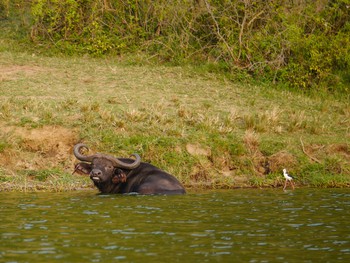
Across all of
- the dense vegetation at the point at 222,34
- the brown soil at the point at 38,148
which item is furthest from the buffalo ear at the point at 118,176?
the dense vegetation at the point at 222,34

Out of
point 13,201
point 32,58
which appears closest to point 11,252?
point 13,201

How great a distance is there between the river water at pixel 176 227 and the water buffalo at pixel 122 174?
0.35 m

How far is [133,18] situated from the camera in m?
24.8

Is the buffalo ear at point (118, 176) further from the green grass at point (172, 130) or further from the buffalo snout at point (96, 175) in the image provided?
the green grass at point (172, 130)

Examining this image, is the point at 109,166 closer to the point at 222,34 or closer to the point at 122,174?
the point at 122,174

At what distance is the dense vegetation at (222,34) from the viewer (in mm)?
22578

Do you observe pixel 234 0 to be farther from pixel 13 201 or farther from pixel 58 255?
pixel 58 255

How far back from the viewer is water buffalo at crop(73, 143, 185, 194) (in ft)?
44.4

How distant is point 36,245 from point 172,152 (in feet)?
23.2

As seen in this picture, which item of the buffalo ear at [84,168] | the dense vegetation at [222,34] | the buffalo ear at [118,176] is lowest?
the buffalo ear at [118,176]

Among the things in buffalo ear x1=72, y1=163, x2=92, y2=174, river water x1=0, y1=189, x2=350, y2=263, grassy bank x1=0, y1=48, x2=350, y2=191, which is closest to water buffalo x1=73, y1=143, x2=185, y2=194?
buffalo ear x1=72, y1=163, x2=92, y2=174

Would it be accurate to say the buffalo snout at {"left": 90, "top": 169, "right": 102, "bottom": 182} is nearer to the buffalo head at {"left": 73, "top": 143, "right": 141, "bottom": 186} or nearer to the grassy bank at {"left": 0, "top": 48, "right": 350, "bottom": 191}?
the buffalo head at {"left": 73, "top": 143, "right": 141, "bottom": 186}

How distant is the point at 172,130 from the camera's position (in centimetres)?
1627

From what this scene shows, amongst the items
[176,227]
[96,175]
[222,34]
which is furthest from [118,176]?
[222,34]
